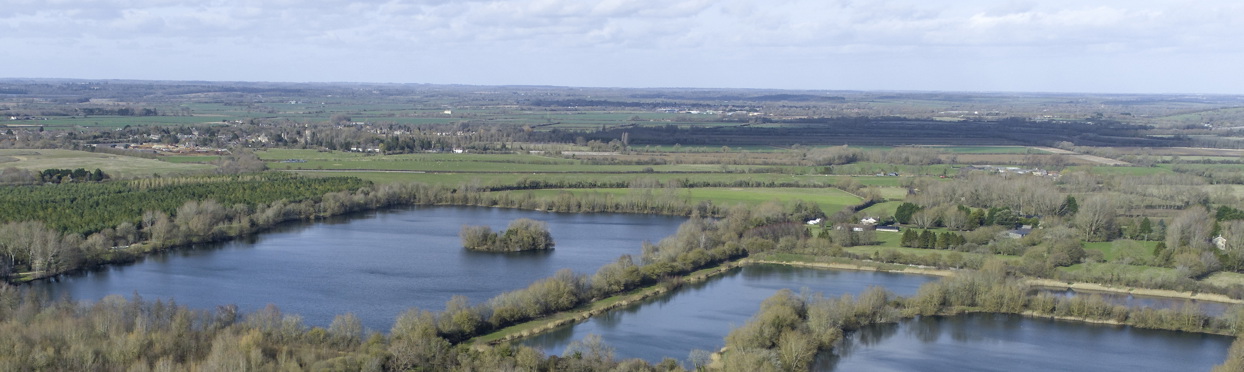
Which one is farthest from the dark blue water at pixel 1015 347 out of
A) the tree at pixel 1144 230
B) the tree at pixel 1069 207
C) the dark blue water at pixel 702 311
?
the tree at pixel 1069 207

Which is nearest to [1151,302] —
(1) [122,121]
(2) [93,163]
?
(2) [93,163]

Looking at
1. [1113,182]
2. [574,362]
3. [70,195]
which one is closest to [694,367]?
[574,362]

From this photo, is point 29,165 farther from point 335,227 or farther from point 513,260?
point 513,260

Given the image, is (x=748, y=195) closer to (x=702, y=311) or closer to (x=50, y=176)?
(x=702, y=311)

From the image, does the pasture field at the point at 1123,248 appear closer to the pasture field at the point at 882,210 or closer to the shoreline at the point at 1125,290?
the shoreline at the point at 1125,290

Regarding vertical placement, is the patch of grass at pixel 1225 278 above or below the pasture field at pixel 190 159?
below

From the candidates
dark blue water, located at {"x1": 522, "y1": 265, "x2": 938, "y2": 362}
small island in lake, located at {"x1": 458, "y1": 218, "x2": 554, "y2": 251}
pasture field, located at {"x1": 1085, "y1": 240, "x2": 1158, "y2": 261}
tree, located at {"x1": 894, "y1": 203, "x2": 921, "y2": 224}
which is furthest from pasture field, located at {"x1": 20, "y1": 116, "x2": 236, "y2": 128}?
pasture field, located at {"x1": 1085, "y1": 240, "x2": 1158, "y2": 261}
